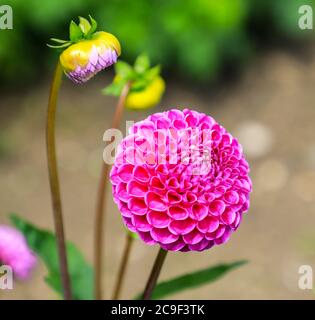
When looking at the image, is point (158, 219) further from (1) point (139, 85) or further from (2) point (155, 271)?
(1) point (139, 85)

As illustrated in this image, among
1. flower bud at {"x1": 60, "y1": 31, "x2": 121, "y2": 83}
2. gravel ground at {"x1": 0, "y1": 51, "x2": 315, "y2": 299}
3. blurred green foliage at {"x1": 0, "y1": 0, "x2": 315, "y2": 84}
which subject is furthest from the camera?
blurred green foliage at {"x1": 0, "y1": 0, "x2": 315, "y2": 84}

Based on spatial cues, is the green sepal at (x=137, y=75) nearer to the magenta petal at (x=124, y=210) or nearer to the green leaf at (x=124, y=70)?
the green leaf at (x=124, y=70)

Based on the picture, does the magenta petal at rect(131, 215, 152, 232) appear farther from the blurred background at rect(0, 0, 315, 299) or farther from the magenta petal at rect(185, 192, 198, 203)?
the blurred background at rect(0, 0, 315, 299)

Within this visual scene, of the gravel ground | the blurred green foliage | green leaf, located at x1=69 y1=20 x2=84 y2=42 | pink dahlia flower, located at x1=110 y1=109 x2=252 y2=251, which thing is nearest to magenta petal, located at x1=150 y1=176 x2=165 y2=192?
pink dahlia flower, located at x1=110 y1=109 x2=252 y2=251

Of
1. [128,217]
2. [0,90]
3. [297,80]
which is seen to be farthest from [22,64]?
[128,217]

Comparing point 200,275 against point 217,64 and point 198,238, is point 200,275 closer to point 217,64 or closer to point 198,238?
point 198,238

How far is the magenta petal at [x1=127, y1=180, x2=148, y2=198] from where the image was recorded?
1.80 ft

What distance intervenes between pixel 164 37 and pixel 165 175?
1.40m

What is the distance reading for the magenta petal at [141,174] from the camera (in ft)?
1.81

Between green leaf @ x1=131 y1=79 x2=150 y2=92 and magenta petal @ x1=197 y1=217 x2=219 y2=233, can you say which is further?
green leaf @ x1=131 y1=79 x2=150 y2=92

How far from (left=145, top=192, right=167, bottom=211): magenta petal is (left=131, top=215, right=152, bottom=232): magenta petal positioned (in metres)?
0.01

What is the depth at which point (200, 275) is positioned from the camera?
72 centimetres

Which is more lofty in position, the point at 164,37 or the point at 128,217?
the point at 164,37

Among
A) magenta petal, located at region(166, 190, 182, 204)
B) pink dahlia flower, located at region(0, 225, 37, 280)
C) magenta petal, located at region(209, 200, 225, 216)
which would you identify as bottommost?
magenta petal, located at region(209, 200, 225, 216)
